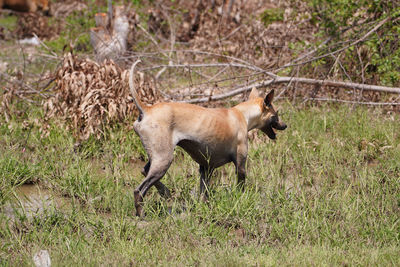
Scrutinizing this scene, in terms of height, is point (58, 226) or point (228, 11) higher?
point (228, 11)

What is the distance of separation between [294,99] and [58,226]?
15.3 feet

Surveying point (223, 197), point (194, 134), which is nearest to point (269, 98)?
point (194, 134)

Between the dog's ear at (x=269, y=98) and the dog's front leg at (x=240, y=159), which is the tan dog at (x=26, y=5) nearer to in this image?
the dog's ear at (x=269, y=98)

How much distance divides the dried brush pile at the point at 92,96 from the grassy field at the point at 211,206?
22 centimetres

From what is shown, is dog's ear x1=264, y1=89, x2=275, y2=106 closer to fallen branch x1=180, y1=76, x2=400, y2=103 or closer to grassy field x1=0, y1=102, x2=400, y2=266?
grassy field x1=0, y1=102, x2=400, y2=266

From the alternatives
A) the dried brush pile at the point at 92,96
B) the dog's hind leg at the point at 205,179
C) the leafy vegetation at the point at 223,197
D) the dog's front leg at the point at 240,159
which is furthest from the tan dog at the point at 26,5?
the dog's front leg at the point at 240,159

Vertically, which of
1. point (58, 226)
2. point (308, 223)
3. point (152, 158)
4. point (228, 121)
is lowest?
point (58, 226)

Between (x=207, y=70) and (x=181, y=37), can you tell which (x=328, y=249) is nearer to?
(x=207, y=70)

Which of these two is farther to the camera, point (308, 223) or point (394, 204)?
point (394, 204)

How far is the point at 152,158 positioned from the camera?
4906 mm

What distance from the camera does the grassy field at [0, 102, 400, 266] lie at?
14.4 feet

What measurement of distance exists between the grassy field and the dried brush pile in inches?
8.5

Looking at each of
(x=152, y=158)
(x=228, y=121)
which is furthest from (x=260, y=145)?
(x=152, y=158)

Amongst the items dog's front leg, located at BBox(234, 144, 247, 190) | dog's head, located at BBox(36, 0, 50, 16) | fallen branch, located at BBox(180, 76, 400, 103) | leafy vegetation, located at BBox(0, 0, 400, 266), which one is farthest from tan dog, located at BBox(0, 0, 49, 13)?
dog's front leg, located at BBox(234, 144, 247, 190)
